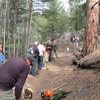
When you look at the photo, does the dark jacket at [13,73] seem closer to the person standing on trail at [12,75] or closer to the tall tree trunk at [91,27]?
the person standing on trail at [12,75]

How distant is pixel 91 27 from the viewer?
1064cm

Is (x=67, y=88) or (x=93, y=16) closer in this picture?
(x=67, y=88)

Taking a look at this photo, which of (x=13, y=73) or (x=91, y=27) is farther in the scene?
(x=91, y=27)

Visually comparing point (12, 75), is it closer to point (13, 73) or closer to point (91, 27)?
point (13, 73)

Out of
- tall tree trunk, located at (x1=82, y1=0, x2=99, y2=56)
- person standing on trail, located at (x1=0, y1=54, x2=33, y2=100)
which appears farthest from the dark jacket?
tall tree trunk, located at (x1=82, y1=0, x2=99, y2=56)

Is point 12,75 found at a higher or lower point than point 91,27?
lower

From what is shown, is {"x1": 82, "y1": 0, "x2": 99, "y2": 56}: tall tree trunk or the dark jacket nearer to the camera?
the dark jacket

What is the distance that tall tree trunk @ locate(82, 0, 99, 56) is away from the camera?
10.5 metres

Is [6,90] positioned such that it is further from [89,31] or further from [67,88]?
[89,31]

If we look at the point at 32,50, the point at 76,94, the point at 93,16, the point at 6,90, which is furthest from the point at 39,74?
the point at 6,90

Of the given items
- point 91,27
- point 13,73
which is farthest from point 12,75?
point 91,27

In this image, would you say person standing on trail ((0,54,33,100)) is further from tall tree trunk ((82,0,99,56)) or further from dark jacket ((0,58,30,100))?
tall tree trunk ((82,0,99,56))

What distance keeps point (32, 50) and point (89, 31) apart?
3837mm

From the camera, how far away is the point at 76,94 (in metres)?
6.64
